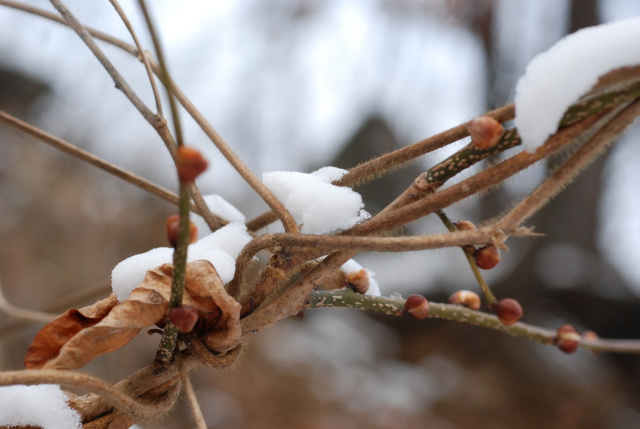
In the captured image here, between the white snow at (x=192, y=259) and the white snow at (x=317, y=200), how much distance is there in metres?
0.05

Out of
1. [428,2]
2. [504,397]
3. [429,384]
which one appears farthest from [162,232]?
[428,2]

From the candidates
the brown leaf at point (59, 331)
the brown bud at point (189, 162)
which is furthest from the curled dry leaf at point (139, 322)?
the brown bud at point (189, 162)

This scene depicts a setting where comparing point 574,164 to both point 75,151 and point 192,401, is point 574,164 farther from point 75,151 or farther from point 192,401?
point 75,151

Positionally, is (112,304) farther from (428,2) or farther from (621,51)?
(428,2)

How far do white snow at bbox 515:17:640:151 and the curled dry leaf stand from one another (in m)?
0.18

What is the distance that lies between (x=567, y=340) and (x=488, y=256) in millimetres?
192

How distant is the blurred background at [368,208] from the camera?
132 centimetres

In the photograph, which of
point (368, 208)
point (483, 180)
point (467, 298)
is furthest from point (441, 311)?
point (368, 208)

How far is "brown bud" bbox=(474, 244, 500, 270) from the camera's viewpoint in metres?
0.24

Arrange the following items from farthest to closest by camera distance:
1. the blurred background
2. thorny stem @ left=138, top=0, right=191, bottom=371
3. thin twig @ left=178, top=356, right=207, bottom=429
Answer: the blurred background, thin twig @ left=178, top=356, right=207, bottom=429, thorny stem @ left=138, top=0, right=191, bottom=371

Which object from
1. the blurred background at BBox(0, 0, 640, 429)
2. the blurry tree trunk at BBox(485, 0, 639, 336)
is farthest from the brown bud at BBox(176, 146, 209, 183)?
the blurry tree trunk at BBox(485, 0, 639, 336)

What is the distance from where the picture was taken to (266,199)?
29 centimetres

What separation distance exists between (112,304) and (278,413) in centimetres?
129

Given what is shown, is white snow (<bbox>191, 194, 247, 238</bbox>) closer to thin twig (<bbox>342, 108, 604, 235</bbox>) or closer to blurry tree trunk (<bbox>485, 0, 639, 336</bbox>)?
thin twig (<bbox>342, 108, 604, 235</bbox>)
